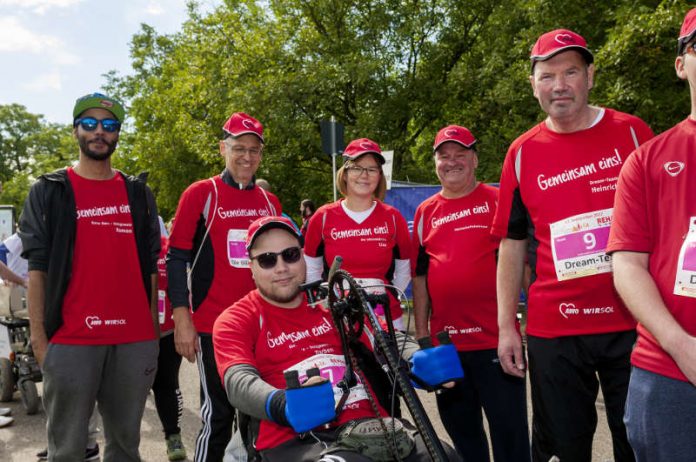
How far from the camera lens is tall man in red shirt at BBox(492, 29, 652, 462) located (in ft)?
8.51

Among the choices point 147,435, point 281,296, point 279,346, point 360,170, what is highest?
point 360,170

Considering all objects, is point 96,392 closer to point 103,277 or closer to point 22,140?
point 103,277

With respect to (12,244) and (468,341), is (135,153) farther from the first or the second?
(468,341)

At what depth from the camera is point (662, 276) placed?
1.85 metres

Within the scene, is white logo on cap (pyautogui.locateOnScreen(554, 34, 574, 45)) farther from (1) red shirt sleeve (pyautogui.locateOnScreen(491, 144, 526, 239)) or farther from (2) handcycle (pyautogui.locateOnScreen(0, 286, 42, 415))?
(2) handcycle (pyautogui.locateOnScreen(0, 286, 42, 415))

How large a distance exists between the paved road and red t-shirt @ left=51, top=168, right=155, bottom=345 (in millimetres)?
2017

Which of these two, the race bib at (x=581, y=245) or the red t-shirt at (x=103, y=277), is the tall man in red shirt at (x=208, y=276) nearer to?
the red t-shirt at (x=103, y=277)

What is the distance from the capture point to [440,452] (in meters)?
2.00

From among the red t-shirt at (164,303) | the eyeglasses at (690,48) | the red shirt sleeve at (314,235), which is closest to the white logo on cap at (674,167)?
the eyeglasses at (690,48)

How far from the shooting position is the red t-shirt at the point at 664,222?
179 centimetres

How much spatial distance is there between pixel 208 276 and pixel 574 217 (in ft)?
6.74

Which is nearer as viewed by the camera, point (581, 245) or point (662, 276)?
point (662, 276)

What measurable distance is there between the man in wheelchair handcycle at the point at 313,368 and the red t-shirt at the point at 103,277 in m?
0.72

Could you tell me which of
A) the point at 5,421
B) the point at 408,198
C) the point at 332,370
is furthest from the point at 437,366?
the point at 408,198
